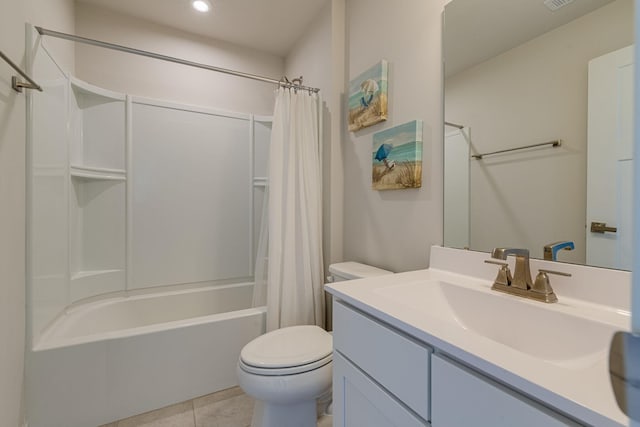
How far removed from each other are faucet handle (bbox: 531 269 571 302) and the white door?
0.11m

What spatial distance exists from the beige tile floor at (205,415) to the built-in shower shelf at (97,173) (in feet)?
5.02

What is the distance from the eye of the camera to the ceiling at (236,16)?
1939 mm

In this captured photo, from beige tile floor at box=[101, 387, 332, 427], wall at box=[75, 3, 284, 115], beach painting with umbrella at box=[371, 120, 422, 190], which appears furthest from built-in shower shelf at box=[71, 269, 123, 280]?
beach painting with umbrella at box=[371, 120, 422, 190]

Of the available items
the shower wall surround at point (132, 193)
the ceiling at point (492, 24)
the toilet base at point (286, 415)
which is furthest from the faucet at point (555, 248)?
the shower wall surround at point (132, 193)

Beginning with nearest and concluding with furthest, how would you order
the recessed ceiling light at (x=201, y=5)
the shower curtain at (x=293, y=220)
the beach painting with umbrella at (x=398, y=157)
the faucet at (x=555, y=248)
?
the faucet at (x=555, y=248), the beach painting with umbrella at (x=398, y=157), the shower curtain at (x=293, y=220), the recessed ceiling light at (x=201, y=5)

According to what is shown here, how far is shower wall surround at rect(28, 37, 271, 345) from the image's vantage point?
1430 mm

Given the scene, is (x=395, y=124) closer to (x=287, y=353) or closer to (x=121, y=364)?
(x=287, y=353)

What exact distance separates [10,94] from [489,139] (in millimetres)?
1992

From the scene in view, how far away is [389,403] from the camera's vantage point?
2.26ft

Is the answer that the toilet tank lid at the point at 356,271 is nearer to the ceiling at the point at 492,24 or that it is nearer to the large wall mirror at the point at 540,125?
the large wall mirror at the point at 540,125

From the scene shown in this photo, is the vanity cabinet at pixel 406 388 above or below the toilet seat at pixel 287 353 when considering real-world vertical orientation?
above

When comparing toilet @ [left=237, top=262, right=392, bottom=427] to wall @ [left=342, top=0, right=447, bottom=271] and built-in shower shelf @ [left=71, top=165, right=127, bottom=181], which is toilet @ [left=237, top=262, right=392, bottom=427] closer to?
wall @ [left=342, top=0, right=447, bottom=271]

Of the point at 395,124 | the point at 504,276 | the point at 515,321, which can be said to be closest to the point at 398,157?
the point at 395,124

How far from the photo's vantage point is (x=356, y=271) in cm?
150
